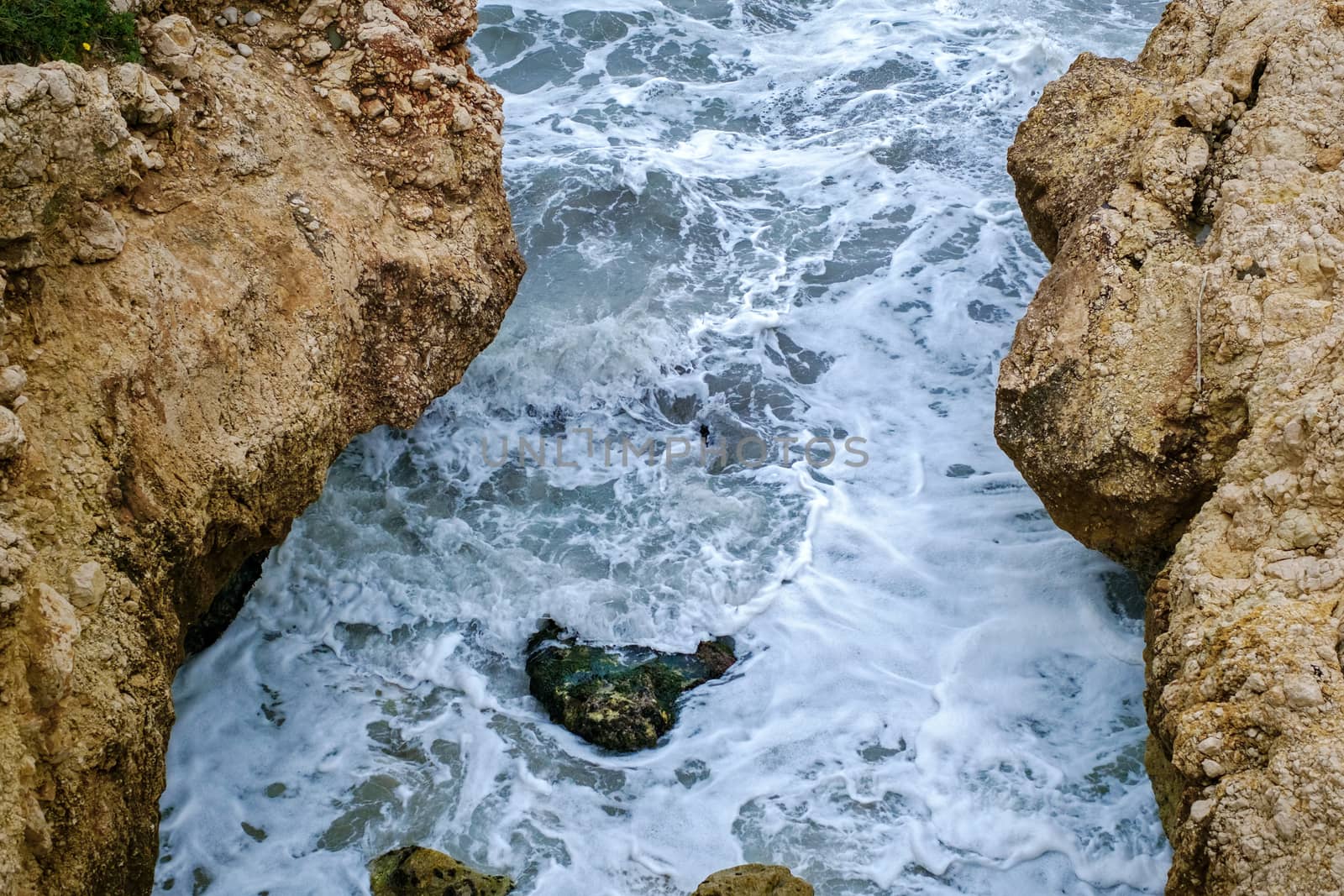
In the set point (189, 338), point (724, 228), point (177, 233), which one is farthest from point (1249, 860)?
point (724, 228)

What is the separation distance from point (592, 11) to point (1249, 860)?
11.0 meters

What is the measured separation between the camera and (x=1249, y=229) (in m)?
5.10

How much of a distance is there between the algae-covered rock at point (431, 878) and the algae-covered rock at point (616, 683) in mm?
978

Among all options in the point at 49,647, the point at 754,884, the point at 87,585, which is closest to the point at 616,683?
the point at 754,884

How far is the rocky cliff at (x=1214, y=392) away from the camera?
3.80 meters

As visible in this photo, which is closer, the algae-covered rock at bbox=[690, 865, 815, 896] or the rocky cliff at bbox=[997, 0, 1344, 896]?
the rocky cliff at bbox=[997, 0, 1344, 896]

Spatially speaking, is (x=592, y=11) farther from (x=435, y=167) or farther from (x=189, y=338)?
(x=189, y=338)

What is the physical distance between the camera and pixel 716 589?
6586mm

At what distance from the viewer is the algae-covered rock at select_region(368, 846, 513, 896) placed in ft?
15.9

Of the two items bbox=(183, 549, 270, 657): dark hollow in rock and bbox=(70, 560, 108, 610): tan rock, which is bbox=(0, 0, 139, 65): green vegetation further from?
bbox=(183, 549, 270, 657): dark hollow in rock

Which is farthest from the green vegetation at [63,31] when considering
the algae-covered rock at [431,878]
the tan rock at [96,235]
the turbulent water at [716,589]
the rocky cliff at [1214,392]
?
the rocky cliff at [1214,392]

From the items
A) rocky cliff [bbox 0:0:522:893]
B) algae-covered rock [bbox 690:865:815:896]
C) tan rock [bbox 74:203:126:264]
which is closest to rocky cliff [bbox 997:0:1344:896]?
algae-covered rock [bbox 690:865:815:896]

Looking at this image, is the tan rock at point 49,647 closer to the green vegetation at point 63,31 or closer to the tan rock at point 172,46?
the green vegetation at point 63,31

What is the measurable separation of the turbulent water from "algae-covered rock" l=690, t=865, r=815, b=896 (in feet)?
1.87
